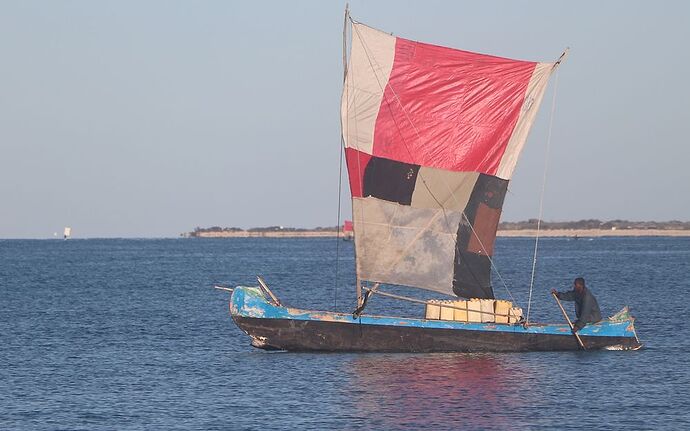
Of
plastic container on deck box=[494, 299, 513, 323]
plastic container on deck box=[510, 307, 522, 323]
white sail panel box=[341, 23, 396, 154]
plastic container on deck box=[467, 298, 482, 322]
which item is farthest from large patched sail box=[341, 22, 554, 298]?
plastic container on deck box=[510, 307, 522, 323]

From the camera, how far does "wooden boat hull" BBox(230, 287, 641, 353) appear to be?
34688mm

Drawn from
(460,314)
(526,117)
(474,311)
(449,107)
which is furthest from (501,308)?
(449,107)

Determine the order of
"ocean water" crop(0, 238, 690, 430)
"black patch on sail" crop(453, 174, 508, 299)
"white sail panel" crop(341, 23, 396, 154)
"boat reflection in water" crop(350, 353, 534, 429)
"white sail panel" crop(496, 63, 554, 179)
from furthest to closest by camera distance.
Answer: "black patch on sail" crop(453, 174, 508, 299), "white sail panel" crop(496, 63, 554, 179), "white sail panel" crop(341, 23, 396, 154), "ocean water" crop(0, 238, 690, 430), "boat reflection in water" crop(350, 353, 534, 429)

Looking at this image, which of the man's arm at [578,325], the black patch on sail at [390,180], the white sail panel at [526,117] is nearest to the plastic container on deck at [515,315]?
the man's arm at [578,325]

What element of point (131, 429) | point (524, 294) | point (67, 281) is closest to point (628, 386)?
point (131, 429)

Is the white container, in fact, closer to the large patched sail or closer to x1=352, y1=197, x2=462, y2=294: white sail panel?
the large patched sail

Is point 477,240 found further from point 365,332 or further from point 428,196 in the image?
point 365,332

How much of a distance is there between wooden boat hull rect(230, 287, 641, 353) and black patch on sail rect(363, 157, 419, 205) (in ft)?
11.8

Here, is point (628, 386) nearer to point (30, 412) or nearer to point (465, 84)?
point (465, 84)

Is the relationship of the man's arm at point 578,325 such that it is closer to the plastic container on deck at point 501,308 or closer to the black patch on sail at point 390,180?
the plastic container on deck at point 501,308

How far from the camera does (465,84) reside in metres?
35.2

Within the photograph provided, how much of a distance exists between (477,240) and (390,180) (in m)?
3.27

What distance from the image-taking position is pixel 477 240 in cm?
3594

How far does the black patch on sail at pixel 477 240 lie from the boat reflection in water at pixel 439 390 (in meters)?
2.37
